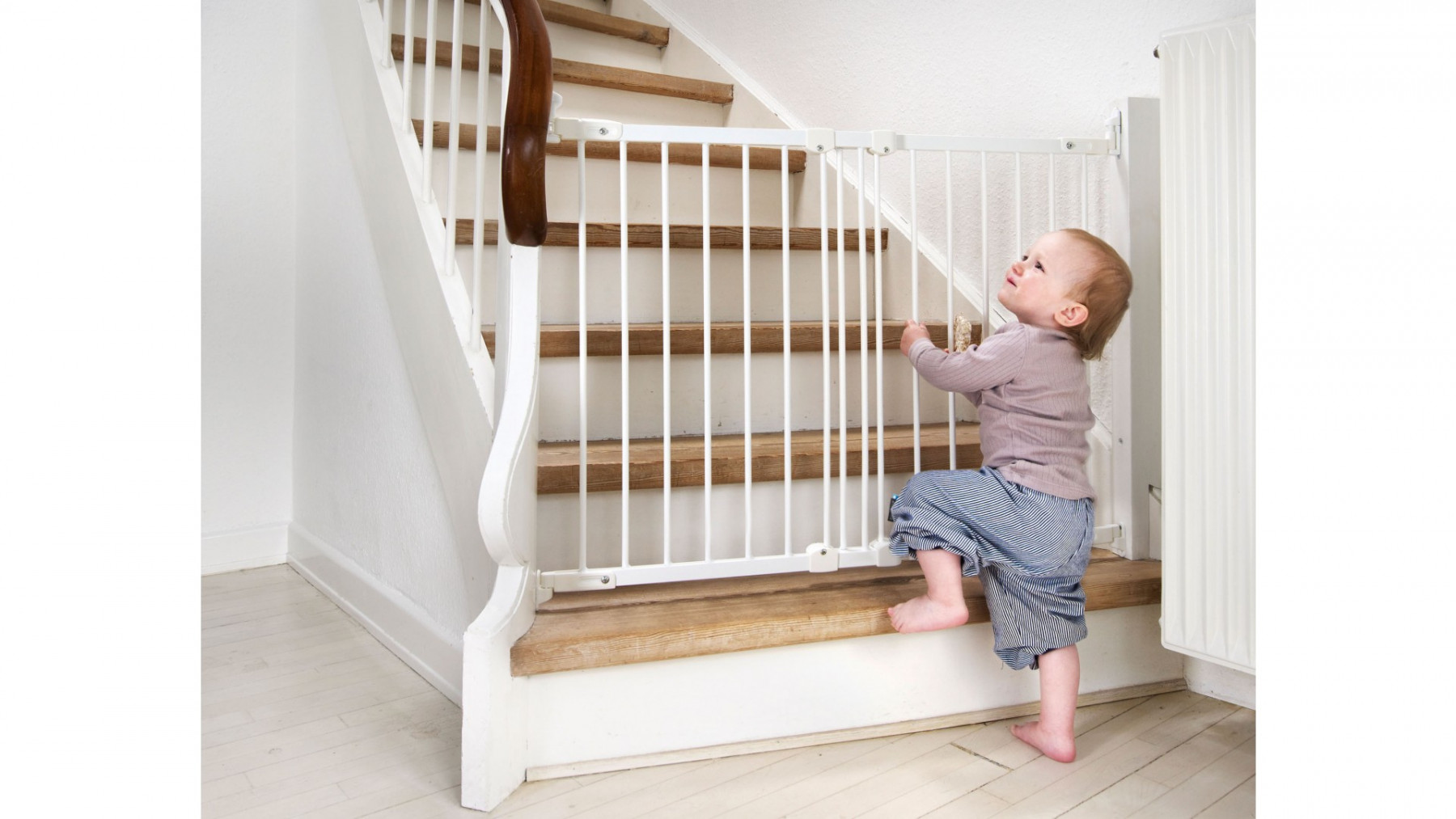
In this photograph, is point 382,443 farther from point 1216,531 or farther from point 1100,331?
point 1216,531

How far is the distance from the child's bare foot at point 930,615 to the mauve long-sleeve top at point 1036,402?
0.22m

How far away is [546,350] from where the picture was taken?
5.30 ft

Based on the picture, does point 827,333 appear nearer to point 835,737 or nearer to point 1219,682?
point 835,737

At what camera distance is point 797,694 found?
4.47 feet

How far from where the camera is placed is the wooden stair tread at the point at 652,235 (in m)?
1.78

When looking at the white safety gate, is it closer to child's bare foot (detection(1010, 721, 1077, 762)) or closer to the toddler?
the toddler

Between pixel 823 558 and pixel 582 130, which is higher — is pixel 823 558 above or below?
below

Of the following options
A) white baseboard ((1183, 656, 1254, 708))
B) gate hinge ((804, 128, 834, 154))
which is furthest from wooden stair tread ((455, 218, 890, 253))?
white baseboard ((1183, 656, 1254, 708))

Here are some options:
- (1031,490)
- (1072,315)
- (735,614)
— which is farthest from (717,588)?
(1072,315)

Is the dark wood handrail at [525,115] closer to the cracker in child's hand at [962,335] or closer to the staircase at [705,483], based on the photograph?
the staircase at [705,483]

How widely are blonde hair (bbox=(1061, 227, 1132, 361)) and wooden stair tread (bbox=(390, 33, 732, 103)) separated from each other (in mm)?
1328

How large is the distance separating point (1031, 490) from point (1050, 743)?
368 mm
